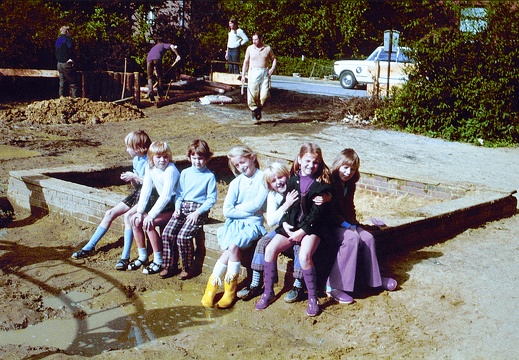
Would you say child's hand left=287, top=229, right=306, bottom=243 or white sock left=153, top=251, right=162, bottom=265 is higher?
child's hand left=287, top=229, right=306, bottom=243

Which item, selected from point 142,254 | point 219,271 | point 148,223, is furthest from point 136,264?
point 219,271

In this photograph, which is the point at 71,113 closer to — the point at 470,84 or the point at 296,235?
the point at 470,84

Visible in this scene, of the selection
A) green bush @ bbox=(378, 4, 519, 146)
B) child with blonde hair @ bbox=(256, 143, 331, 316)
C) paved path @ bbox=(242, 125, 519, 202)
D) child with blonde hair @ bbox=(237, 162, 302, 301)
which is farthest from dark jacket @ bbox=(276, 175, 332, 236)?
green bush @ bbox=(378, 4, 519, 146)

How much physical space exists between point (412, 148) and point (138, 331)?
27.4 ft

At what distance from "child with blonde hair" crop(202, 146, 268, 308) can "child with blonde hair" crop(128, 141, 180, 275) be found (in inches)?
28.6

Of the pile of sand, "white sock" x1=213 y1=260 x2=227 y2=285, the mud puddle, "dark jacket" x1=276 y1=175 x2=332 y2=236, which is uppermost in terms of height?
the pile of sand

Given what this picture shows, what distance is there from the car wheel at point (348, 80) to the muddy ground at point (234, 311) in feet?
66.0

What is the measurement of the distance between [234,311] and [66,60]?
42.2ft

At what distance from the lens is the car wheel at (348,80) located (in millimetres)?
27312

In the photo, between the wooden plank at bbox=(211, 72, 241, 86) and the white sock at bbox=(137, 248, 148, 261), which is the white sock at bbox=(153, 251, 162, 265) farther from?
the wooden plank at bbox=(211, 72, 241, 86)

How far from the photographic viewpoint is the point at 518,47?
43.9 ft

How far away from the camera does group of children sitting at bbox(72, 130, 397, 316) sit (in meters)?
5.48

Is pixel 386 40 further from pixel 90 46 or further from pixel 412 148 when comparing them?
pixel 90 46

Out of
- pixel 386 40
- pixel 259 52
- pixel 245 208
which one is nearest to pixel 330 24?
pixel 386 40
